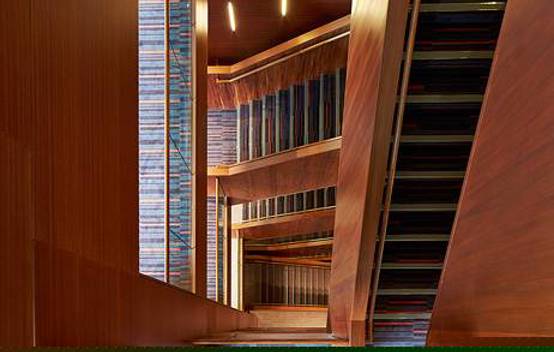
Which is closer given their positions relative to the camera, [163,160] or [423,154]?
[163,160]

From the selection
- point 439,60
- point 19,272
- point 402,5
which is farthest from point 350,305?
point 19,272

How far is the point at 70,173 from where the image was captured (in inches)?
63.2

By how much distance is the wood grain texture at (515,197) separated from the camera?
2.09m

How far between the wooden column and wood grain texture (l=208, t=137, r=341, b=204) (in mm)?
2753

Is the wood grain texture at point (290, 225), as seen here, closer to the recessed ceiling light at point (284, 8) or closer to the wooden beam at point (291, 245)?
the wooden beam at point (291, 245)

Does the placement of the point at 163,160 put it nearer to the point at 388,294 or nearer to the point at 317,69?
the point at 388,294

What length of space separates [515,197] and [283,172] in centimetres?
723

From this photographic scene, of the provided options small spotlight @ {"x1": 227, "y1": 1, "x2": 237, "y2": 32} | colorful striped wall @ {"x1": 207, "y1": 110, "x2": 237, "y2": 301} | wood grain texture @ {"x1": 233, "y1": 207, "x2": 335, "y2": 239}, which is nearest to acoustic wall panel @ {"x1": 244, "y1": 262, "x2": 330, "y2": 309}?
wood grain texture @ {"x1": 233, "y1": 207, "x2": 335, "y2": 239}

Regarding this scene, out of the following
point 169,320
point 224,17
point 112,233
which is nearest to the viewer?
point 112,233

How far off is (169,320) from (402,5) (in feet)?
5.66

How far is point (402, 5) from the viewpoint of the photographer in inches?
128

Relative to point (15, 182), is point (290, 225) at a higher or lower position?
higher

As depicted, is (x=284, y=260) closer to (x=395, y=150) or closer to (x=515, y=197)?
(x=395, y=150)

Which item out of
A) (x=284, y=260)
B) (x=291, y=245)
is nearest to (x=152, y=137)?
(x=291, y=245)
